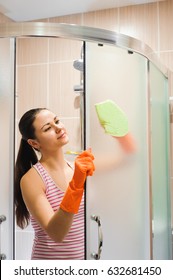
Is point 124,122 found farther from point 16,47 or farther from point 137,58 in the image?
point 16,47

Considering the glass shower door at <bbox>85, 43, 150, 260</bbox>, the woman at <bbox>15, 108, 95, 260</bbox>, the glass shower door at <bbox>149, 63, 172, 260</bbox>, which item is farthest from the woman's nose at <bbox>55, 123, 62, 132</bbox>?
the glass shower door at <bbox>149, 63, 172, 260</bbox>

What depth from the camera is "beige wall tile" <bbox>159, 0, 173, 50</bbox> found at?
1.79 meters

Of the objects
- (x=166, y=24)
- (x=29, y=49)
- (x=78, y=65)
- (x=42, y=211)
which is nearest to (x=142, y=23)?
(x=166, y=24)

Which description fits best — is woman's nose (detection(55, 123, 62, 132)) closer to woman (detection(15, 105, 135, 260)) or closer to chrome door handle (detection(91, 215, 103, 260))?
woman (detection(15, 105, 135, 260))

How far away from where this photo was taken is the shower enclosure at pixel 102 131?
1.17 meters

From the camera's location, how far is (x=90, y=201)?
1.21 m

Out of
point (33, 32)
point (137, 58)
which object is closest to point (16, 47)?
point (33, 32)

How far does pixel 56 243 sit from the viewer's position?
118 centimetres

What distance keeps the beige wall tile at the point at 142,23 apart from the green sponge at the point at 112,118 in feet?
2.33

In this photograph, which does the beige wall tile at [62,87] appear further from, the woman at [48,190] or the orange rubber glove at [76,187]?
the orange rubber glove at [76,187]

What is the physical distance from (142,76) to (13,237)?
801 millimetres

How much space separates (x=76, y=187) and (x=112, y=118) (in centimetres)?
29

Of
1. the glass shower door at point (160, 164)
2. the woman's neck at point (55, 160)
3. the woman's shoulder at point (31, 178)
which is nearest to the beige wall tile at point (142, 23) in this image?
the glass shower door at point (160, 164)

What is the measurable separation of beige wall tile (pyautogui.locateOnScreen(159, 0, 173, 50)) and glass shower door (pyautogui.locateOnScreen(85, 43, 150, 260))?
0.48 m
